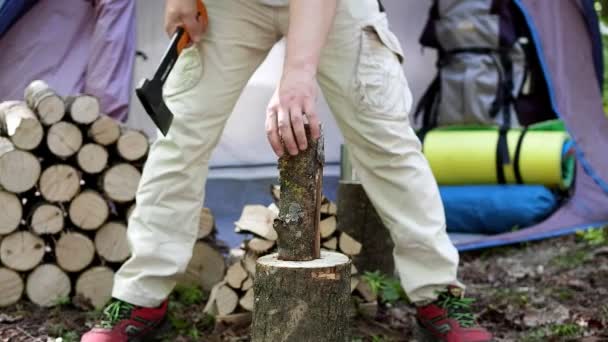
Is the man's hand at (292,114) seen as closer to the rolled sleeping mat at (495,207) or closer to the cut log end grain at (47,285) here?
the cut log end grain at (47,285)

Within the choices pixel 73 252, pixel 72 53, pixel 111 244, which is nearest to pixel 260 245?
pixel 111 244

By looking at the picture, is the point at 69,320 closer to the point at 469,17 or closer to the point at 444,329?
the point at 444,329

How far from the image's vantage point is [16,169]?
3.06m

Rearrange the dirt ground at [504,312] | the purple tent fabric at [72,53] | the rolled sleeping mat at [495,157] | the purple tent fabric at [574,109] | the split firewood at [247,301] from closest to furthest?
the dirt ground at [504,312] → the split firewood at [247,301] → the purple tent fabric at [72,53] → the purple tent fabric at [574,109] → the rolled sleeping mat at [495,157]

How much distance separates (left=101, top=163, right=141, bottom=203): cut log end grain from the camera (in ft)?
10.4

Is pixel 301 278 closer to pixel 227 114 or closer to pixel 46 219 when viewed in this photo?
pixel 227 114

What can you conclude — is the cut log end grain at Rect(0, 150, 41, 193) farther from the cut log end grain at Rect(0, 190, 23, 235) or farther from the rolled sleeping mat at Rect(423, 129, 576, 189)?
the rolled sleeping mat at Rect(423, 129, 576, 189)

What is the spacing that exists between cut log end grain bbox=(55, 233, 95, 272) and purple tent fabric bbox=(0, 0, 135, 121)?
2.98 ft

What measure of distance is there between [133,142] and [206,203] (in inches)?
43.4

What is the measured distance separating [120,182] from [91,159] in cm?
14

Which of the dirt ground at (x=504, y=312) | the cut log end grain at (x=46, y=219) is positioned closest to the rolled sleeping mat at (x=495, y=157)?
the dirt ground at (x=504, y=312)

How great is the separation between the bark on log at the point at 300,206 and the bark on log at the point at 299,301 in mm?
80

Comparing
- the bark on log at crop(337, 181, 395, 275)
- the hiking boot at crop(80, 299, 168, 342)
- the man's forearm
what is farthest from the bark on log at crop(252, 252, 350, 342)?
the bark on log at crop(337, 181, 395, 275)

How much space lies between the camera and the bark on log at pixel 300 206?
5.78ft
